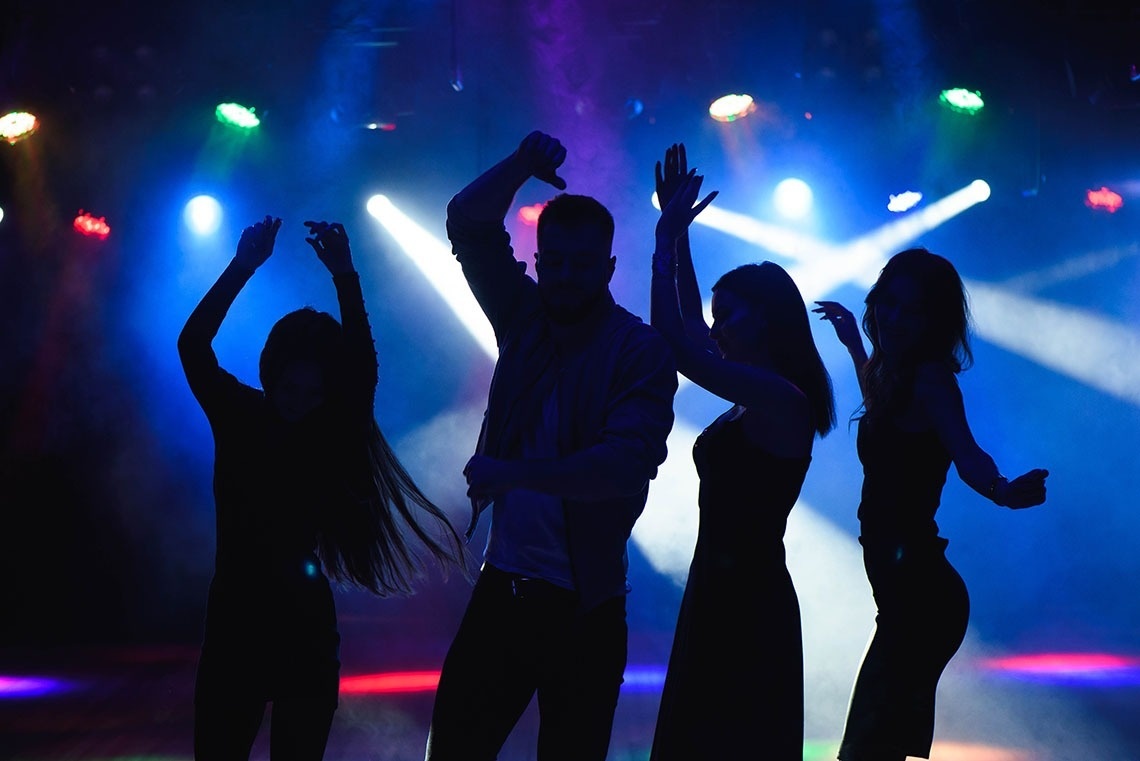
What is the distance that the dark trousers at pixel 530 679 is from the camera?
159cm

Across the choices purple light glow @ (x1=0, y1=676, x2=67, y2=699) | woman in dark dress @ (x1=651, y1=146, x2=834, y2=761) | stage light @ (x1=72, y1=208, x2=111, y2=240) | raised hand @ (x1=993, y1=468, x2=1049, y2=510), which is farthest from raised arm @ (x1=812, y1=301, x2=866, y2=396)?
stage light @ (x1=72, y1=208, x2=111, y2=240)

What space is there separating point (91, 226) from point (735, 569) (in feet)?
22.7

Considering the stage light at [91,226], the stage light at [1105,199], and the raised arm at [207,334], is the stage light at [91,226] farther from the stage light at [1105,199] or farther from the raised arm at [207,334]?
the stage light at [1105,199]

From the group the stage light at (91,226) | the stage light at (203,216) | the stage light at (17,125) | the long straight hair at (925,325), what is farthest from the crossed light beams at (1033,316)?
the stage light at (17,125)

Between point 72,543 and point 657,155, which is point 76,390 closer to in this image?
point 72,543

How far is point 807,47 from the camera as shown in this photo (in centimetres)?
623

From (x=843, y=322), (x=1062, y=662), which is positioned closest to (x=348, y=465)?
(x=843, y=322)

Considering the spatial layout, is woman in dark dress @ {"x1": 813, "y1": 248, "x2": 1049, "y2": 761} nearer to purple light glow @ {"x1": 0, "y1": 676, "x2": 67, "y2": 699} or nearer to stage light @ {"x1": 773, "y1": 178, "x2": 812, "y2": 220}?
purple light glow @ {"x1": 0, "y1": 676, "x2": 67, "y2": 699}

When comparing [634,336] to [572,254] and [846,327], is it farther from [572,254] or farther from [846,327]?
[846,327]

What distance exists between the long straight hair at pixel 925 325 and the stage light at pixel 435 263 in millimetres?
5125

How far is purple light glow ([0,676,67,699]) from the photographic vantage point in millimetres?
4781

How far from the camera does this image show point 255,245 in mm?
2271

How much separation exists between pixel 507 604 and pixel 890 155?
6468 millimetres

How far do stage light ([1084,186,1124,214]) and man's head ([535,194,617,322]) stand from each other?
7.29 meters
